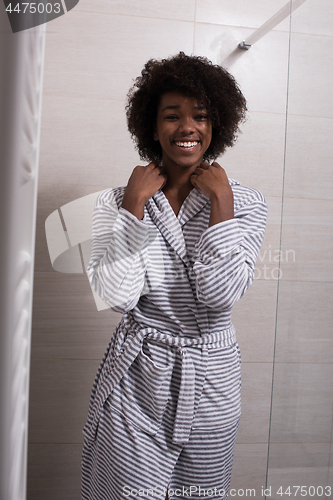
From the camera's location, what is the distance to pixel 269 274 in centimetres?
116

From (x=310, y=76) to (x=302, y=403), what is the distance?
533 mm

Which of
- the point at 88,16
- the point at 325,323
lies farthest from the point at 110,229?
the point at 88,16

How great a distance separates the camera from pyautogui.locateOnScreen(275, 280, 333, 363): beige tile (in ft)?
2.10

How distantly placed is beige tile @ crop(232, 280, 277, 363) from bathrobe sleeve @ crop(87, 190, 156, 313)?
51cm

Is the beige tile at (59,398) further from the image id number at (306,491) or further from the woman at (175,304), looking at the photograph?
the image id number at (306,491)

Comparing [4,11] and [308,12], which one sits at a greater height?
[308,12]

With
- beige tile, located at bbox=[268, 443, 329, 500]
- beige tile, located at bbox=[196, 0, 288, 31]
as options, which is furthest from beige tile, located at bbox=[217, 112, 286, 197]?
beige tile, located at bbox=[268, 443, 329, 500]

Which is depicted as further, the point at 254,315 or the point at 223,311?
the point at 254,315

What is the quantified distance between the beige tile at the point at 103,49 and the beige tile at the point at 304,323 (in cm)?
68

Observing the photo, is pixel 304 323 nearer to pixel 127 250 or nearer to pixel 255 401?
pixel 127 250

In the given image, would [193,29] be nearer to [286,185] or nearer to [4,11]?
[286,185]

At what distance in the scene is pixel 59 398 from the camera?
112 centimetres

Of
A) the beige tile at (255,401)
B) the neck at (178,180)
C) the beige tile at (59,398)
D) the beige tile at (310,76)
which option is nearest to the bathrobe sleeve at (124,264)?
the neck at (178,180)

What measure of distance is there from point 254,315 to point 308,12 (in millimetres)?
755
